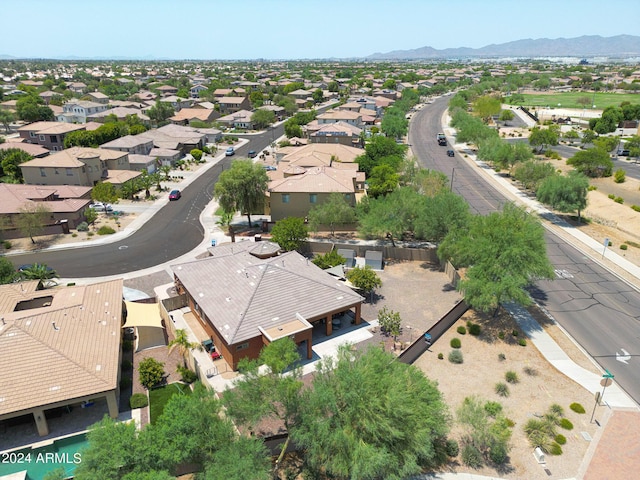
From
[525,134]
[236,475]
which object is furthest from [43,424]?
[525,134]

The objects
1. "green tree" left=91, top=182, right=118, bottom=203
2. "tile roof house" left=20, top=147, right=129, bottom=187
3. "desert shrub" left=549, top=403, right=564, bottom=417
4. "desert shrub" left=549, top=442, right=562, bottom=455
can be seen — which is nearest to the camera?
"desert shrub" left=549, top=442, right=562, bottom=455

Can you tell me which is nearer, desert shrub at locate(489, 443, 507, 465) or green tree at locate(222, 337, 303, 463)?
green tree at locate(222, 337, 303, 463)

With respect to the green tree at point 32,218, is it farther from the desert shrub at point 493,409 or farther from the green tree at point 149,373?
the desert shrub at point 493,409

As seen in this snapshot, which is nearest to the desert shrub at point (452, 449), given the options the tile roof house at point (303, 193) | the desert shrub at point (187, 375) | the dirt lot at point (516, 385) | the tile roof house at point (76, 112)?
the dirt lot at point (516, 385)

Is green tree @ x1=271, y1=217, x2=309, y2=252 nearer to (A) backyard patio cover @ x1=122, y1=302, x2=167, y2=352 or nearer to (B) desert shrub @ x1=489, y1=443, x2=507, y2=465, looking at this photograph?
(A) backyard patio cover @ x1=122, y1=302, x2=167, y2=352

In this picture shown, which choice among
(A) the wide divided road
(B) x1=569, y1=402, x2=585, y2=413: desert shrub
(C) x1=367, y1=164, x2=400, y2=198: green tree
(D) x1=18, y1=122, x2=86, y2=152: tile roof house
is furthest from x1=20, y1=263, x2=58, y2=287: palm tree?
(D) x1=18, y1=122, x2=86, y2=152: tile roof house

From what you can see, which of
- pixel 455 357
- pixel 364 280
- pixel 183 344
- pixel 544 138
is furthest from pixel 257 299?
pixel 544 138

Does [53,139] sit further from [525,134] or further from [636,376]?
[525,134]
